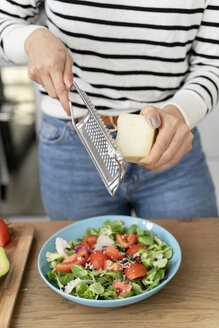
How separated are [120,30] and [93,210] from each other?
48cm

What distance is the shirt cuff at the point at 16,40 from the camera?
0.98m

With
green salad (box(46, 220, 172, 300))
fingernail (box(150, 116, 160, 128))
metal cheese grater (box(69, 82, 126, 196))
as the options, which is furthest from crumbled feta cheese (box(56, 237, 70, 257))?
fingernail (box(150, 116, 160, 128))

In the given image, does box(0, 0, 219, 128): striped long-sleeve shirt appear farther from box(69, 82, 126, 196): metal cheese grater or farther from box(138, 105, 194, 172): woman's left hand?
box(69, 82, 126, 196): metal cheese grater

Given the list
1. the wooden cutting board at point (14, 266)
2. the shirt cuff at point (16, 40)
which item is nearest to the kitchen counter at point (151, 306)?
the wooden cutting board at point (14, 266)

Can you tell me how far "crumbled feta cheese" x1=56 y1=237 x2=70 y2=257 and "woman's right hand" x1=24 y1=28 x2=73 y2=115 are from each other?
270 millimetres

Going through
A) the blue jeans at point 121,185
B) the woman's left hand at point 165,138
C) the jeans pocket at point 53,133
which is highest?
the woman's left hand at point 165,138

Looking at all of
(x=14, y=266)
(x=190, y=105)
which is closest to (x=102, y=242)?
(x=14, y=266)

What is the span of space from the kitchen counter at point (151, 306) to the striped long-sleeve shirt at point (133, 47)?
330 mm

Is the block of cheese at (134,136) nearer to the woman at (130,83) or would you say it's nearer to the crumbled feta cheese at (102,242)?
the woman at (130,83)

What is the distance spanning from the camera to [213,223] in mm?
1070

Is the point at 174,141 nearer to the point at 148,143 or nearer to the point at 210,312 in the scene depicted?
the point at 148,143

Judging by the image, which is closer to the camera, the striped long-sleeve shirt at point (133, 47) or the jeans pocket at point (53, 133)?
the striped long-sleeve shirt at point (133, 47)

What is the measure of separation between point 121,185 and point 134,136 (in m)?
0.34

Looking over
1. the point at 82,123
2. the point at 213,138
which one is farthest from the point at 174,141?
the point at 213,138
